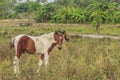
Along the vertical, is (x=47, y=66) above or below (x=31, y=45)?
below

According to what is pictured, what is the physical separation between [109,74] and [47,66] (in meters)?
1.59

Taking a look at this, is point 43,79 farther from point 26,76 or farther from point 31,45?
point 31,45

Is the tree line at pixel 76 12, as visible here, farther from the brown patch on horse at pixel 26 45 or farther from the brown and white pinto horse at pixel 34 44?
the brown patch on horse at pixel 26 45

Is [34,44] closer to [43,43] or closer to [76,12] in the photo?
[43,43]

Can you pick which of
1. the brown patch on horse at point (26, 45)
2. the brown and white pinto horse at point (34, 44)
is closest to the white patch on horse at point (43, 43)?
the brown and white pinto horse at point (34, 44)

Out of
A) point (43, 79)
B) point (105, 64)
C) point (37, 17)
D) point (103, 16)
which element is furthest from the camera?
point (37, 17)

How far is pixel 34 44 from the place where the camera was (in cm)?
727

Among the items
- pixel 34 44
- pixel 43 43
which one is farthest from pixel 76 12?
pixel 34 44

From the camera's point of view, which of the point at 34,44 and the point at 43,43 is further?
the point at 43,43

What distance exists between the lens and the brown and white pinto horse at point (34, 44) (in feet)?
23.4

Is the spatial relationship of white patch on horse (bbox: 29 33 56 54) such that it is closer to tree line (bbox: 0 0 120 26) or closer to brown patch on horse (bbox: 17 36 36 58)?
brown patch on horse (bbox: 17 36 36 58)

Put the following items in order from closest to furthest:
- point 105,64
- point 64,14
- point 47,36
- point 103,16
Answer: point 105,64, point 47,36, point 103,16, point 64,14

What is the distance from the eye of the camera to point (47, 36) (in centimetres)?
750

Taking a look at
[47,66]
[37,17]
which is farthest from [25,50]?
[37,17]
